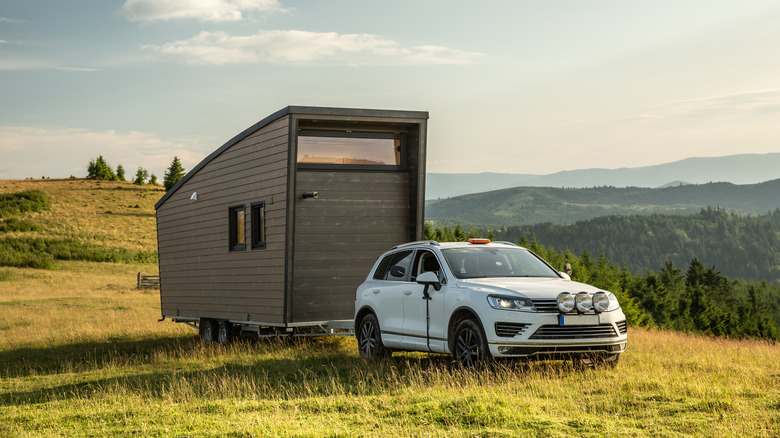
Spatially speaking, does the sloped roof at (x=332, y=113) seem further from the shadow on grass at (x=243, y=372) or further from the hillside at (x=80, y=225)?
the hillside at (x=80, y=225)

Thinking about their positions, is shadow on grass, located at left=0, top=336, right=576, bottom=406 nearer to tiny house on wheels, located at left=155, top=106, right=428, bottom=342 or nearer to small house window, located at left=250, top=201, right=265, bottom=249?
tiny house on wheels, located at left=155, top=106, right=428, bottom=342

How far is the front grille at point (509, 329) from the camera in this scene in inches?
340

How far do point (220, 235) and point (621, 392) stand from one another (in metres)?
10.9

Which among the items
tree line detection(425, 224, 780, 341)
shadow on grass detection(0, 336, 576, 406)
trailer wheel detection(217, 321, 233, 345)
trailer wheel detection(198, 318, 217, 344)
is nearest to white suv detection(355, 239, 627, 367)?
shadow on grass detection(0, 336, 576, 406)

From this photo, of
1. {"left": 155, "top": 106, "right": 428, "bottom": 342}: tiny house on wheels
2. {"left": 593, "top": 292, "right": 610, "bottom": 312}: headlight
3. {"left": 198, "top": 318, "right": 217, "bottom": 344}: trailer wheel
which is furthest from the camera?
{"left": 198, "top": 318, "right": 217, "bottom": 344}: trailer wheel

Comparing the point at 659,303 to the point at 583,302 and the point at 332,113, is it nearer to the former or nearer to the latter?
the point at 332,113

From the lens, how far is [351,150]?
14.3m

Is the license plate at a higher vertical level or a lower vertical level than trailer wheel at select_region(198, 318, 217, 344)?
higher

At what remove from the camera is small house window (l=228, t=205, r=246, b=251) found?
628 inches

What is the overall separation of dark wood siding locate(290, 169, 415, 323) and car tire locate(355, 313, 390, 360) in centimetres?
227

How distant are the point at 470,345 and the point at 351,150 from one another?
20.2ft

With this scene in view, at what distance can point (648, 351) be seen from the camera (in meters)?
11.8

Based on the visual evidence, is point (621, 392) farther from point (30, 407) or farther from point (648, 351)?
point (30, 407)

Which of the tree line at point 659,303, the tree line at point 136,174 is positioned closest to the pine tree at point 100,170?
the tree line at point 136,174
